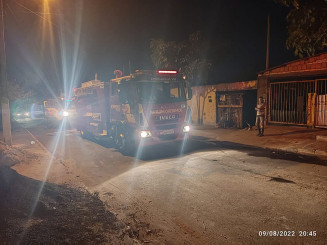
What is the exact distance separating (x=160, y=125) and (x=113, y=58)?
24931 millimetres

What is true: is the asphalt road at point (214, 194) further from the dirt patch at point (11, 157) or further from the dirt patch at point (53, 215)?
the dirt patch at point (11, 157)

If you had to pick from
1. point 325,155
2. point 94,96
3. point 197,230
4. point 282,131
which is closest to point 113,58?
point 94,96

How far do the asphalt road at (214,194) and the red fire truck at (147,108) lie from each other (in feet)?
2.55

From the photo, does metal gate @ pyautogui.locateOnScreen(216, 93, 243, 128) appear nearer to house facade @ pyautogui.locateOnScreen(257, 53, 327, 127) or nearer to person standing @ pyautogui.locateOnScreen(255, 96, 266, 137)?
house facade @ pyautogui.locateOnScreen(257, 53, 327, 127)

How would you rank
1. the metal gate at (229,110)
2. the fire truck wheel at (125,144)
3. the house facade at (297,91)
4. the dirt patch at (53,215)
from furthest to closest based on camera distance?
the metal gate at (229,110) < the house facade at (297,91) < the fire truck wheel at (125,144) < the dirt patch at (53,215)

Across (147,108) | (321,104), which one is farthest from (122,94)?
(321,104)

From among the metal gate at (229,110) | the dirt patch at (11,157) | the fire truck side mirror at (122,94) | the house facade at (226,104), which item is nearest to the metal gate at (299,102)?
the house facade at (226,104)

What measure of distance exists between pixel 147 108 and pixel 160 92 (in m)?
0.86

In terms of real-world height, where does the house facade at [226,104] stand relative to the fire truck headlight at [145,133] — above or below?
above

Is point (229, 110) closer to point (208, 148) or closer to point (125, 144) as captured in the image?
point (208, 148)

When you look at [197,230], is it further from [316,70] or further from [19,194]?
[316,70]

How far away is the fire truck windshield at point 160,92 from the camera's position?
8.57 metres

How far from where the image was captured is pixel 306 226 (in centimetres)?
356
